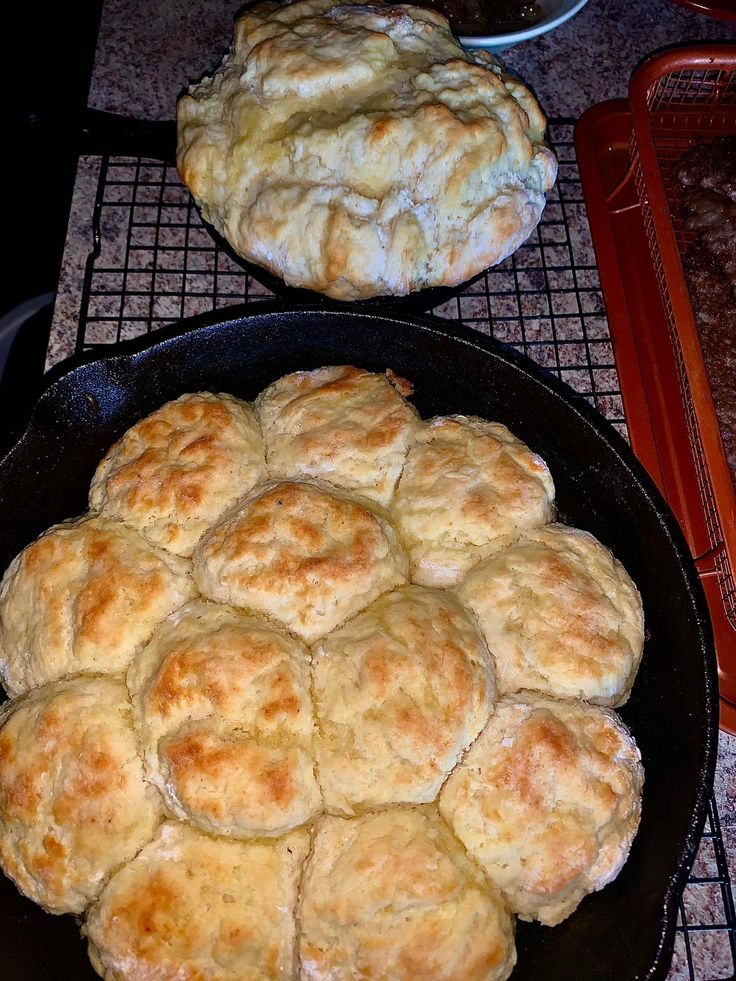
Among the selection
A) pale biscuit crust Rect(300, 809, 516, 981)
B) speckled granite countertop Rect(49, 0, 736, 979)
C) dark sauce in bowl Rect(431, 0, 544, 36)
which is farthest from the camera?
speckled granite countertop Rect(49, 0, 736, 979)

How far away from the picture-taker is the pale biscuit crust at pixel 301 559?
158 centimetres

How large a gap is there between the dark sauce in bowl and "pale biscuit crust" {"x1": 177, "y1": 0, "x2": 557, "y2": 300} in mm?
502

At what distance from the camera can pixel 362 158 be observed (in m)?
2.08

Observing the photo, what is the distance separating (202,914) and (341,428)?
986 mm

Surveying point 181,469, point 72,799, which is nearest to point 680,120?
point 181,469

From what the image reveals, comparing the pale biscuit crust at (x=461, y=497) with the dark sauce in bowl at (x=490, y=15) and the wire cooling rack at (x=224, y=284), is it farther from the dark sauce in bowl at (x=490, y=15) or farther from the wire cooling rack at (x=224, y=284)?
the dark sauce in bowl at (x=490, y=15)

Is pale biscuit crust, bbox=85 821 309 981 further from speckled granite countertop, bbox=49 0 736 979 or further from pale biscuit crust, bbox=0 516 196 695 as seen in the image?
speckled granite countertop, bbox=49 0 736 979

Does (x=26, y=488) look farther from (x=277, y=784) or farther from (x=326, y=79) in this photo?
(x=326, y=79)

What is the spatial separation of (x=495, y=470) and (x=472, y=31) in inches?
66.7

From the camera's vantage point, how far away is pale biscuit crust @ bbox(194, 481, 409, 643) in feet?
5.18

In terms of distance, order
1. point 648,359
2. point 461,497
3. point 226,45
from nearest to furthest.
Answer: point 461,497 < point 648,359 < point 226,45

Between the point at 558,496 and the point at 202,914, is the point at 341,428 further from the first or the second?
the point at 202,914

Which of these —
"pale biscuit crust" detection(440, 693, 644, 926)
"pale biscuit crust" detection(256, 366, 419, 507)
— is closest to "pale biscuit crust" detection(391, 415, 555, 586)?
"pale biscuit crust" detection(256, 366, 419, 507)

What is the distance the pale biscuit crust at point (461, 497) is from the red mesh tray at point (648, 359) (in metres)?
0.54
